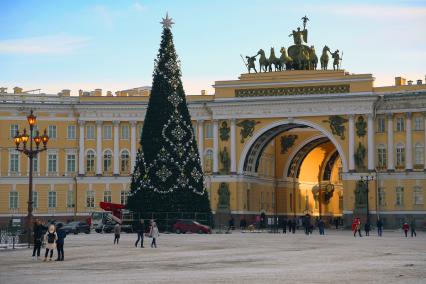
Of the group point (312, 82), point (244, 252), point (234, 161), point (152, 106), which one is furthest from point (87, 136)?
point (244, 252)

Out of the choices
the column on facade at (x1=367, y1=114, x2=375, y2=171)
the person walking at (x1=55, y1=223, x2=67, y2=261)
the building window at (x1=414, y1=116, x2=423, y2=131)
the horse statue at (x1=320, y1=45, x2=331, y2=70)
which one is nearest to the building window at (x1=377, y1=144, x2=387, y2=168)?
the column on facade at (x1=367, y1=114, x2=375, y2=171)

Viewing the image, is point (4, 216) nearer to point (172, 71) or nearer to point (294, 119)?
point (294, 119)

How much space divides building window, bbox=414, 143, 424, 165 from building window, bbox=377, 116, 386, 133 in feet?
11.1

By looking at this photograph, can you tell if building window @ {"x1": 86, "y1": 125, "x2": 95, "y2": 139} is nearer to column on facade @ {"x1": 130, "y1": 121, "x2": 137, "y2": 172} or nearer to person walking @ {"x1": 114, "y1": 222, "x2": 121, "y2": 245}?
column on facade @ {"x1": 130, "y1": 121, "x2": 137, "y2": 172}

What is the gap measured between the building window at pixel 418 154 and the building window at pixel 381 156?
2825 millimetres

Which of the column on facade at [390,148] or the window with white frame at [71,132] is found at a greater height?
the window with white frame at [71,132]

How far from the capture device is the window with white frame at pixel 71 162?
335ft

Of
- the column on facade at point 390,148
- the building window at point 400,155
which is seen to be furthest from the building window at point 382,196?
the building window at point 400,155

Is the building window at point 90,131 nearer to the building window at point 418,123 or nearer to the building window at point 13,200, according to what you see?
the building window at point 13,200

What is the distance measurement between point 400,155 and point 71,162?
31.5 m

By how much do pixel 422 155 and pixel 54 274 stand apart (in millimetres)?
63708

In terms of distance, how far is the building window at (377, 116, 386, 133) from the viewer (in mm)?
94750

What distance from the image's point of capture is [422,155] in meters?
93.1

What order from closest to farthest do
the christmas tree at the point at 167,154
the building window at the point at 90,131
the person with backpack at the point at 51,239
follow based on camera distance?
the person with backpack at the point at 51,239 < the christmas tree at the point at 167,154 < the building window at the point at 90,131
